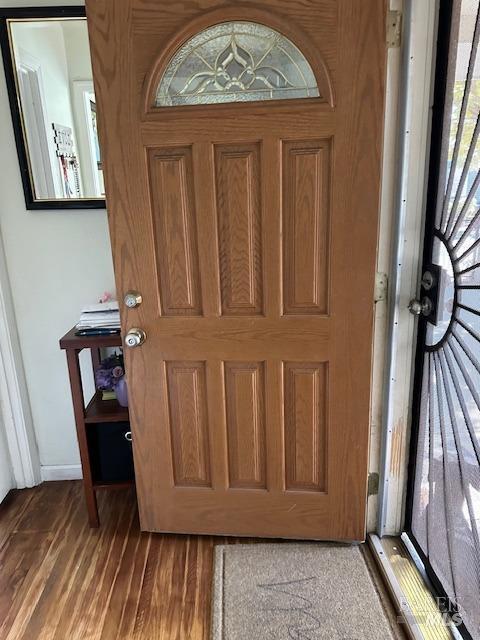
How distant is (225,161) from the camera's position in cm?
160

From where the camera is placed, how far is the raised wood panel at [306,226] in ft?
5.14

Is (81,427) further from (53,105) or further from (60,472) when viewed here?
(53,105)

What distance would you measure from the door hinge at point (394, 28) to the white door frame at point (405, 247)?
17mm

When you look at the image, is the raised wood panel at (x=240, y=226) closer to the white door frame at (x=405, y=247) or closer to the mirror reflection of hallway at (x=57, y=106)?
the white door frame at (x=405, y=247)

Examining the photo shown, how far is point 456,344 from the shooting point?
58.7 inches

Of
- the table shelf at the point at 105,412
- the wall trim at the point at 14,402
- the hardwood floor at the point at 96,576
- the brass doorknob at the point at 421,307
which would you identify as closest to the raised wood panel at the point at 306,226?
the brass doorknob at the point at 421,307

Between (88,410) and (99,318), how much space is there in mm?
394

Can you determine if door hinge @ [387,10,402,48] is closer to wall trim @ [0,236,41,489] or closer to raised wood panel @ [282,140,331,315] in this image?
raised wood panel @ [282,140,331,315]

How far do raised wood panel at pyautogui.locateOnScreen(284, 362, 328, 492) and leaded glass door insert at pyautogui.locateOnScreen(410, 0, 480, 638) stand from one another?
1.17 feet

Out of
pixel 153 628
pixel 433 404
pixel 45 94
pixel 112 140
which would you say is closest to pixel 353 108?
pixel 112 140

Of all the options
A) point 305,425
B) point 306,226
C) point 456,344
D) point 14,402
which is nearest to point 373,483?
point 305,425

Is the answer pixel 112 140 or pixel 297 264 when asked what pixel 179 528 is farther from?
pixel 112 140

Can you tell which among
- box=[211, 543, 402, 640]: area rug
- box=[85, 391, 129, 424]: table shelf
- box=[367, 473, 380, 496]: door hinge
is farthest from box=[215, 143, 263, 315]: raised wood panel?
box=[211, 543, 402, 640]: area rug

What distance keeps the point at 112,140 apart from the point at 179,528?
1496mm
